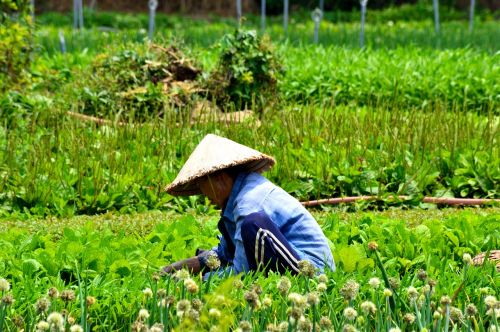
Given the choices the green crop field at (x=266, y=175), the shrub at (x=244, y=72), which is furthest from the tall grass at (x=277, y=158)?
the shrub at (x=244, y=72)

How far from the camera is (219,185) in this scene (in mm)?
4773

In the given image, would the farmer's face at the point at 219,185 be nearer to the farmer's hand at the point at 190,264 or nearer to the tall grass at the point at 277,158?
the farmer's hand at the point at 190,264

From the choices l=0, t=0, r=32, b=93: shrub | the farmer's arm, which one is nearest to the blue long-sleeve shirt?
the farmer's arm

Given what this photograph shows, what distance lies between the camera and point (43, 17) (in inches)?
914

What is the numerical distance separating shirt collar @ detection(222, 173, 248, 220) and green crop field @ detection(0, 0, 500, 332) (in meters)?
0.41

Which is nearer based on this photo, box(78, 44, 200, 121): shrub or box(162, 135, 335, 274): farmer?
box(162, 135, 335, 274): farmer

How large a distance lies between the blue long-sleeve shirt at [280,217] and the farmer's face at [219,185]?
0.05 meters

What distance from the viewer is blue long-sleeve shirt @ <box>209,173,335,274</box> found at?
459 centimetres

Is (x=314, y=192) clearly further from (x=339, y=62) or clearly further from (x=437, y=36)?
(x=437, y=36)

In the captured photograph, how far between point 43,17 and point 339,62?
471 inches

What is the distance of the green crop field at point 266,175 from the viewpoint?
3.84 meters

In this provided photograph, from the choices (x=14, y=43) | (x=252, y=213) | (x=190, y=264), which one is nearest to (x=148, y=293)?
(x=252, y=213)

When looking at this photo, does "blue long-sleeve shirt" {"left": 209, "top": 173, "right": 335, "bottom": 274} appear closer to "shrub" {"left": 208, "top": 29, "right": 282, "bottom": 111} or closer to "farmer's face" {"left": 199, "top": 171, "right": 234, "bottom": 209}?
"farmer's face" {"left": 199, "top": 171, "right": 234, "bottom": 209}

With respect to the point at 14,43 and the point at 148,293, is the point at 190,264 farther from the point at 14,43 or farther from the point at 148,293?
the point at 14,43
